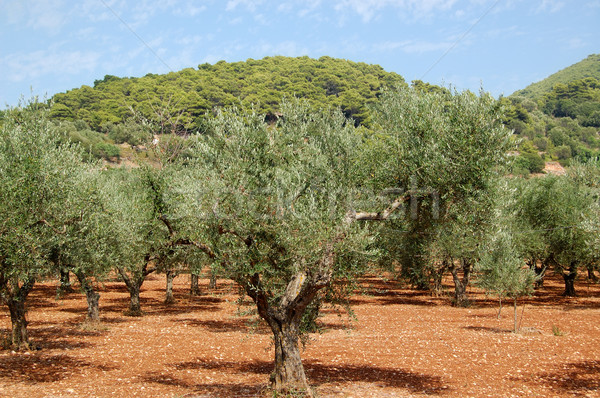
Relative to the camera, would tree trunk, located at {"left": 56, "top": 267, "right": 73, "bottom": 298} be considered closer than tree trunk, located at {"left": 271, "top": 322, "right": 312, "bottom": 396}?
No

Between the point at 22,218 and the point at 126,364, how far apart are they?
7486mm

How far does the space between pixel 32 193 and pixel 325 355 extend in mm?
13051

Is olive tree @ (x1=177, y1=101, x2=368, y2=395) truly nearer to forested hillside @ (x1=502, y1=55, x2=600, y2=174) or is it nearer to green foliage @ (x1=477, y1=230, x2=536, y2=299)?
green foliage @ (x1=477, y1=230, x2=536, y2=299)

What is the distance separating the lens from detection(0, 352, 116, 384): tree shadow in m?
15.2

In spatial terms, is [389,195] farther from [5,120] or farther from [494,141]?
[5,120]

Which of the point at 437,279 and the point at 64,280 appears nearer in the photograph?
the point at 64,280

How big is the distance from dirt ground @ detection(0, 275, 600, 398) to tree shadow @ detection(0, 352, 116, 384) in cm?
3

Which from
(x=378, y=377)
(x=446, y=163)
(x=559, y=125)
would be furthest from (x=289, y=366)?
(x=559, y=125)

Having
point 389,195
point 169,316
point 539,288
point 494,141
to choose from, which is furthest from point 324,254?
point 539,288

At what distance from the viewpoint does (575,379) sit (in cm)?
1661

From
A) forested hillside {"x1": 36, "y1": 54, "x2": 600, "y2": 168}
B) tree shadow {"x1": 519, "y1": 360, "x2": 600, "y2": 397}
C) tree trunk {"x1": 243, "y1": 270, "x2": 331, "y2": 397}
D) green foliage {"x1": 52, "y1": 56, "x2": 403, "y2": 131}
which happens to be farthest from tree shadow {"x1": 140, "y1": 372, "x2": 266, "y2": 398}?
green foliage {"x1": 52, "y1": 56, "x2": 403, "y2": 131}

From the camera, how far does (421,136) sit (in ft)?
41.4

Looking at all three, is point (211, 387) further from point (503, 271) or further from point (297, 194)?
point (503, 271)

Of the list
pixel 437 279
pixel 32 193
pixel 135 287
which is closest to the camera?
pixel 32 193
